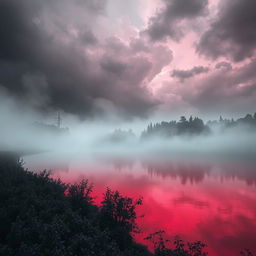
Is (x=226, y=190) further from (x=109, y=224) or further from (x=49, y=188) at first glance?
(x=49, y=188)

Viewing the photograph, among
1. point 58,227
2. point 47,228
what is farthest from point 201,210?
point 47,228

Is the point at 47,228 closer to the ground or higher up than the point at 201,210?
higher up

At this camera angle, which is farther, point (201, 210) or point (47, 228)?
point (201, 210)

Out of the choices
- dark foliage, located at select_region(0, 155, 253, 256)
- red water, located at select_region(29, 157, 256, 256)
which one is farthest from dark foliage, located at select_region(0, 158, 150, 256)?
red water, located at select_region(29, 157, 256, 256)

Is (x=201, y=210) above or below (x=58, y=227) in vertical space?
below

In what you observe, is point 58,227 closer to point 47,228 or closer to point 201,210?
point 47,228

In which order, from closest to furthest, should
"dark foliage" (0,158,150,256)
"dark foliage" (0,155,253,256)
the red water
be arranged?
"dark foliage" (0,158,150,256) → "dark foliage" (0,155,253,256) → the red water

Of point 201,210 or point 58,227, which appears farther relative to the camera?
point 201,210

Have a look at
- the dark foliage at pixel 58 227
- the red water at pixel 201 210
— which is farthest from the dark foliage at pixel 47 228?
the red water at pixel 201 210

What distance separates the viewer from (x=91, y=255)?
6156 mm

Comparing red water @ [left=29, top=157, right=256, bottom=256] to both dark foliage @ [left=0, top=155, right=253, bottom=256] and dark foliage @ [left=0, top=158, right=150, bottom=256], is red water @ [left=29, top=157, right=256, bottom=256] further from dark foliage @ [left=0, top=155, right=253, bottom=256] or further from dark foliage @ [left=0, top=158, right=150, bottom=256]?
dark foliage @ [left=0, top=158, right=150, bottom=256]

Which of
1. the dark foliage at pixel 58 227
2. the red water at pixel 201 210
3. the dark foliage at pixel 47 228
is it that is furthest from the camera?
the red water at pixel 201 210

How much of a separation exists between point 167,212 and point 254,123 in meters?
165

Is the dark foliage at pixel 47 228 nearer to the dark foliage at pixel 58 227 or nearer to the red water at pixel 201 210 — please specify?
the dark foliage at pixel 58 227
